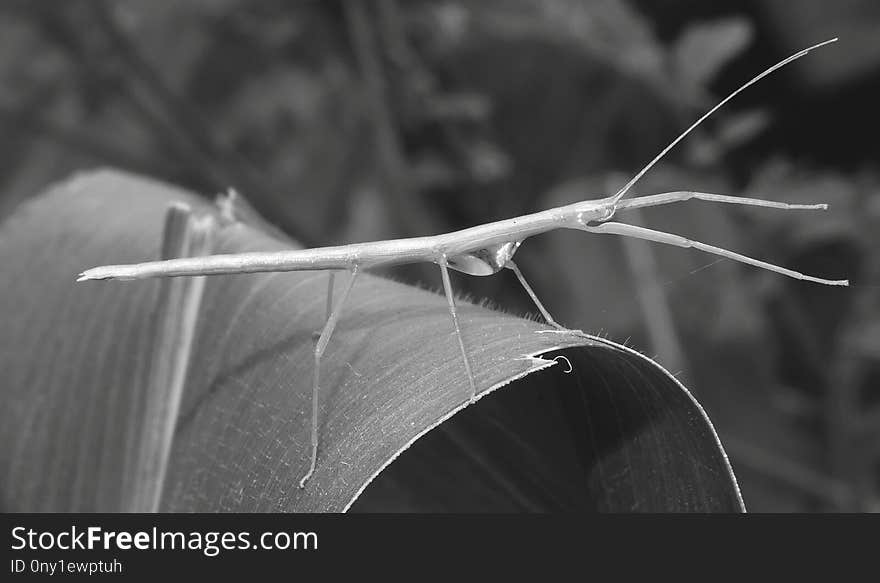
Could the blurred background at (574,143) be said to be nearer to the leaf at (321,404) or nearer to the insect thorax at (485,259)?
the insect thorax at (485,259)

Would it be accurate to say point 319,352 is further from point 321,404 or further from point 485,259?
point 485,259

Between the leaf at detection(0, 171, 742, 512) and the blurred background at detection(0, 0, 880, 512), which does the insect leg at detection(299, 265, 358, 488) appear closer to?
the leaf at detection(0, 171, 742, 512)

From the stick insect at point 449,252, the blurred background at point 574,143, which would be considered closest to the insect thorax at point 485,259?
the stick insect at point 449,252

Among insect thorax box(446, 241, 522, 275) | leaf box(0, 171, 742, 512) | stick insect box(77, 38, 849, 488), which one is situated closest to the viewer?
leaf box(0, 171, 742, 512)

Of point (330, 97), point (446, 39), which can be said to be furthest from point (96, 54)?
point (446, 39)

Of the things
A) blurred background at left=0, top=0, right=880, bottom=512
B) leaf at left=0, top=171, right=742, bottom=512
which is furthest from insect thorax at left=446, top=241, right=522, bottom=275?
blurred background at left=0, top=0, right=880, bottom=512

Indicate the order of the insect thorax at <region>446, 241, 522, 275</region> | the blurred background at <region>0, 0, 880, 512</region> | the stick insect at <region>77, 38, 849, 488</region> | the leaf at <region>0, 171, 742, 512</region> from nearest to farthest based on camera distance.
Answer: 1. the leaf at <region>0, 171, 742, 512</region>
2. the stick insect at <region>77, 38, 849, 488</region>
3. the insect thorax at <region>446, 241, 522, 275</region>
4. the blurred background at <region>0, 0, 880, 512</region>

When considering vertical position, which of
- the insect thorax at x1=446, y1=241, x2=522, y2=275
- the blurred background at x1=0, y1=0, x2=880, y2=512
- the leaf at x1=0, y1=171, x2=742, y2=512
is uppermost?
the blurred background at x1=0, y1=0, x2=880, y2=512
